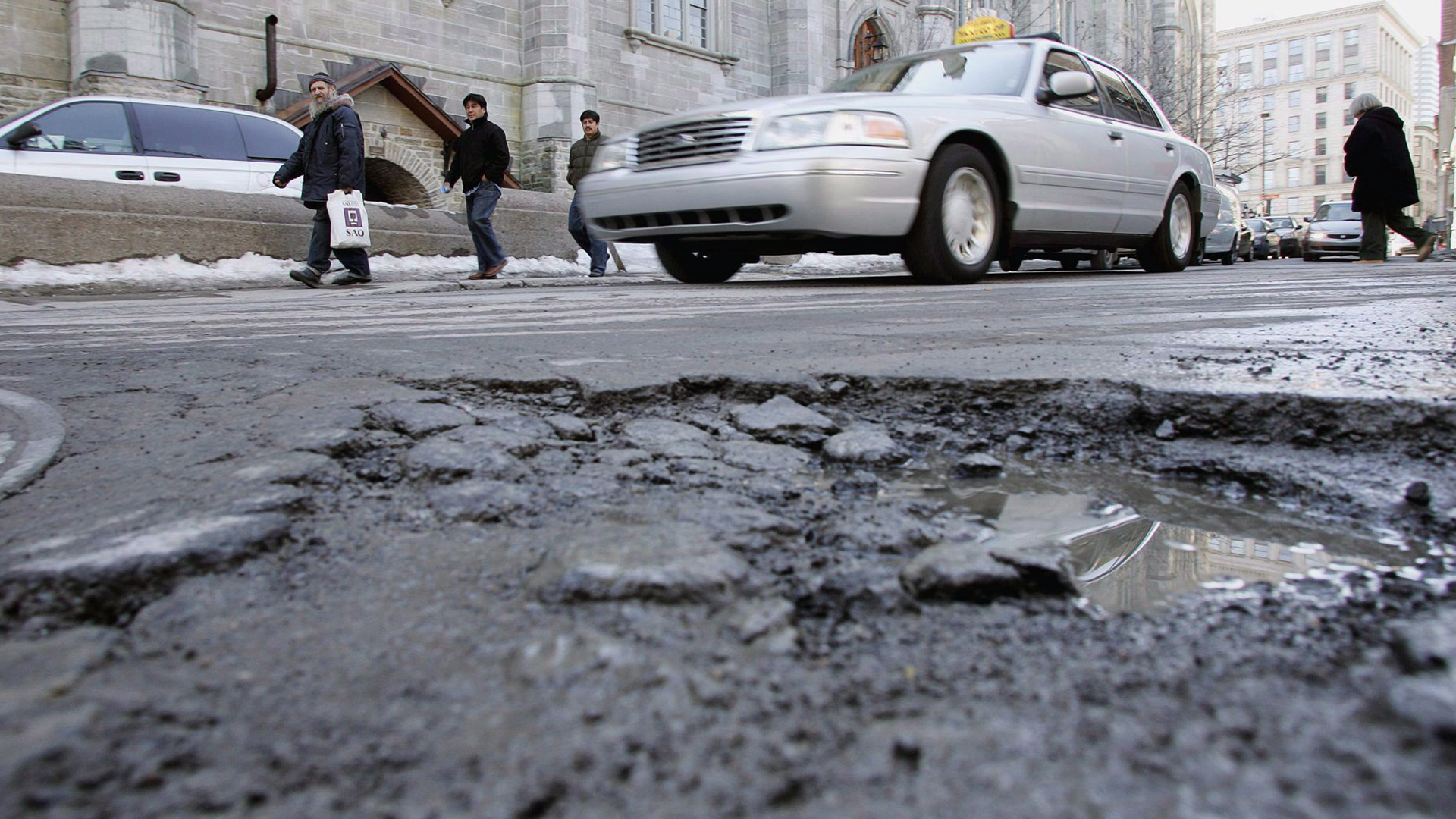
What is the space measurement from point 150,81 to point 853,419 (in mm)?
13353

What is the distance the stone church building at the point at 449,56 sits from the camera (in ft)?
41.3

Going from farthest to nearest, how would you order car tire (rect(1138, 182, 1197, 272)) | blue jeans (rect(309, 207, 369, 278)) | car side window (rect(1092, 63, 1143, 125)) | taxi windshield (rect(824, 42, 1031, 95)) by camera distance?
car tire (rect(1138, 182, 1197, 272))
blue jeans (rect(309, 207, 369, 278))
car side window (rect(1092, 63, 1143, 125))
taxi windshield (rect(824, 42, 1031, 95))

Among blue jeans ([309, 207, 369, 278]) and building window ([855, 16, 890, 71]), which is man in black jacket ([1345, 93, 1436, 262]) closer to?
blue jeans ([309, 207, 369, 278])

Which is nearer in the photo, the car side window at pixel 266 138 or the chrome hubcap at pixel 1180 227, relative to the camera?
the chrome hubcap at pixel 1180 227

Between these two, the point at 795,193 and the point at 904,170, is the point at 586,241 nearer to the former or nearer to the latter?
the point at 795,193

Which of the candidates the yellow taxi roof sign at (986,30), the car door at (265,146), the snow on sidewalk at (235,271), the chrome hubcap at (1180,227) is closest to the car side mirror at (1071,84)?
the chrome hubcap at (1180,227)

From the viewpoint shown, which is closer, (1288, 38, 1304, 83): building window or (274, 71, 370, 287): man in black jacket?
(274, 71, 370, 287): man in black jacket

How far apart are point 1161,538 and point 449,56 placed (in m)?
17.3

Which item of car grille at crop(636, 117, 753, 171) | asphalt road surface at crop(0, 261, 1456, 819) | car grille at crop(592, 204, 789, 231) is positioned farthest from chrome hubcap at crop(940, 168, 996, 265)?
asphalt road surface at crop(0, 261, 1456, 819)

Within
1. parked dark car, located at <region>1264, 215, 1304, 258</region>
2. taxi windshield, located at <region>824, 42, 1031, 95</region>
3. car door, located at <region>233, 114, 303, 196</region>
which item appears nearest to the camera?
taxi windshield, located at <region>824, 42, 1031, 95</region>

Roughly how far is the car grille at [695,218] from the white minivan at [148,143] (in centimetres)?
443

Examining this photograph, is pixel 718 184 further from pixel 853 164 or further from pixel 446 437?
pixel 446 437

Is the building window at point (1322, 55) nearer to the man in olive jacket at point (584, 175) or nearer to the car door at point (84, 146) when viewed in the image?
the man in olive jacket at point (584, 175)

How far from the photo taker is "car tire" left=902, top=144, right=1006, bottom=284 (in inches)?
229
